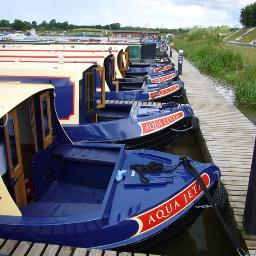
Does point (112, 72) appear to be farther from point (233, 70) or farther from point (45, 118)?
point (233, 70)

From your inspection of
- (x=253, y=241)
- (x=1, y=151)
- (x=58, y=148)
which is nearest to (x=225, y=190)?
(x=253, y=241)

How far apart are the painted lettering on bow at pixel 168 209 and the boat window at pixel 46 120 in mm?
1995

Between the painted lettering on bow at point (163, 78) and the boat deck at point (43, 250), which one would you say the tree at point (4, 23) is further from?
the boat deck at point (43, 250)

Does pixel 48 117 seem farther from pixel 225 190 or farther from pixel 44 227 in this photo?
Answer: pixel 225 190

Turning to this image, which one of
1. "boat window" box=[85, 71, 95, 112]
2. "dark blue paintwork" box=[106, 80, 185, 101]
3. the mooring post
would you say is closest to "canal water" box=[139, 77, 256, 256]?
the mooring post

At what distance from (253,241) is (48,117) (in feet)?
11.3

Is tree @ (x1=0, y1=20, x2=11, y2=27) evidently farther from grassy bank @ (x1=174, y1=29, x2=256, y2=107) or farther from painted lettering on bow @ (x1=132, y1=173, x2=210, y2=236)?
painted lettering on bow @ (x1=132, y1=173, x2=210, y2=236)

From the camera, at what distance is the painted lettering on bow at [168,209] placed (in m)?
4.14

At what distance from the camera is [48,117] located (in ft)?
17.4

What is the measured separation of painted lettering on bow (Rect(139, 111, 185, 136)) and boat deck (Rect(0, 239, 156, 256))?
416 cm

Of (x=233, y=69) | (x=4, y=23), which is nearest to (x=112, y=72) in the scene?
(x=233, y=69)

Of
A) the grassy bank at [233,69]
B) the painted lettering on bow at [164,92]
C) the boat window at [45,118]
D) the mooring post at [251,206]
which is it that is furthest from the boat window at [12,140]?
the grassy bank at [233,69]

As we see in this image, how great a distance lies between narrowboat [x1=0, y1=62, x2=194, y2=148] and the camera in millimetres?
7082

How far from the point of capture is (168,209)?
437 centimetres
